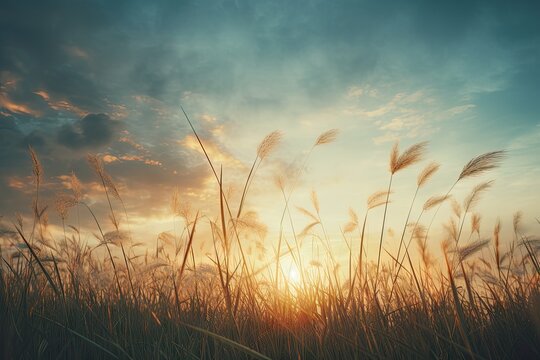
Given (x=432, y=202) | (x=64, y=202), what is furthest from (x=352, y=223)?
(x=64, y=202)

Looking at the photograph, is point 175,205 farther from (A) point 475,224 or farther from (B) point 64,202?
(A) point 475,224

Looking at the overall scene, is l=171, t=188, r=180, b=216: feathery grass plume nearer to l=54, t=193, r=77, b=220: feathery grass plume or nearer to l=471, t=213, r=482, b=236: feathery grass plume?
l=54, t=193, r=77, b=220: feathery grass plume

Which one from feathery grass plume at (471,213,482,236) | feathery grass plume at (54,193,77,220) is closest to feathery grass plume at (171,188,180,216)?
feathery grass plume at (54,193,77,220)

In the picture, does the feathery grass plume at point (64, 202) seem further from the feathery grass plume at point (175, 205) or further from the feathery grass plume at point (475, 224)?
the feathery grass plume at point (475, 224)

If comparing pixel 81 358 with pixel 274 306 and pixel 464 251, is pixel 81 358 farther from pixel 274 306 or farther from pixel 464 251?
pixel 464 251

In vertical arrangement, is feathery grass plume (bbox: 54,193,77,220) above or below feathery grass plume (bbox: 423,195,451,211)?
above

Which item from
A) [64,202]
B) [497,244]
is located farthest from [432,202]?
[64,202]

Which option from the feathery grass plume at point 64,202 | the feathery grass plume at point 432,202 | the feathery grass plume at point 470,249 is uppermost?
the feathery grass plume at point 64,202

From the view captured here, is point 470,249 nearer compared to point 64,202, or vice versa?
point 470,249

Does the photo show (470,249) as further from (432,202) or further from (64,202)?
(64,202)

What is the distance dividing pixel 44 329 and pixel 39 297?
1.60ft

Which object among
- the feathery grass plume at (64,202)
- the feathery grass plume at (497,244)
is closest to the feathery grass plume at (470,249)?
the feathery grass plume at (497,244)

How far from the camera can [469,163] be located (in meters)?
3.18

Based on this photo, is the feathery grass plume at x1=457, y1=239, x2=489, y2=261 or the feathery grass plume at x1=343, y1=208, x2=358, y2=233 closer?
the feathery grass plume at x1=457, y1=239, x2=489, y2=261
